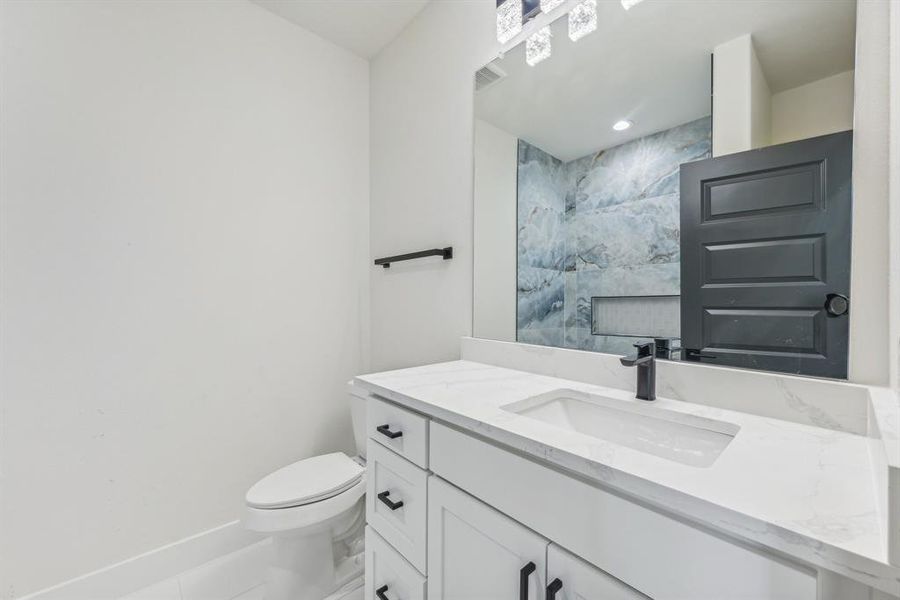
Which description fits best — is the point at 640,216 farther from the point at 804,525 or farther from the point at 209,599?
the point at 209,599

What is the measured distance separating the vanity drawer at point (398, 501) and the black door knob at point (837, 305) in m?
0.94

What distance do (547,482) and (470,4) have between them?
1.81 metres

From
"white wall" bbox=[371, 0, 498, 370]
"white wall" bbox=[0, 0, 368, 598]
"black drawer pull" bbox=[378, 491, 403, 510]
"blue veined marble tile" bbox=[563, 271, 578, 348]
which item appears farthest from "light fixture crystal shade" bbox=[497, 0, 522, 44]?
"black drawer pull" bbox=[378, 491, 403, 510]

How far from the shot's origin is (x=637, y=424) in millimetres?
869

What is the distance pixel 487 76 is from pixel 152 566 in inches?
93.9

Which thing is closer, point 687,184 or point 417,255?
point 687,184

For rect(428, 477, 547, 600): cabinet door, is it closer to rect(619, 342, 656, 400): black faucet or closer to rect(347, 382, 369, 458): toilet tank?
rect(619, 342, 656, 400): black faucet

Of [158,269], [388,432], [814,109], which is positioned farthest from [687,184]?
[158,269]

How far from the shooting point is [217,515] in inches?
63.6

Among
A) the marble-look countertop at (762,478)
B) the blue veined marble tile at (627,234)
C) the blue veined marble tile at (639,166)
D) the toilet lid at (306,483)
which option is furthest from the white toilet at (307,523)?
the blue veined marble tile at (639,166)

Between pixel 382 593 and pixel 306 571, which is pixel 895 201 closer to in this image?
pixel 382 593

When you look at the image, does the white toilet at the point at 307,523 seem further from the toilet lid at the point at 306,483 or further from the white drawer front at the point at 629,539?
the white drawer front at the point at 629,539

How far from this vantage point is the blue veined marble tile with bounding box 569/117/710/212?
3.02ft

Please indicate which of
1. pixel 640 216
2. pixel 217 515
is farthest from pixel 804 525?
pixel 217 515
